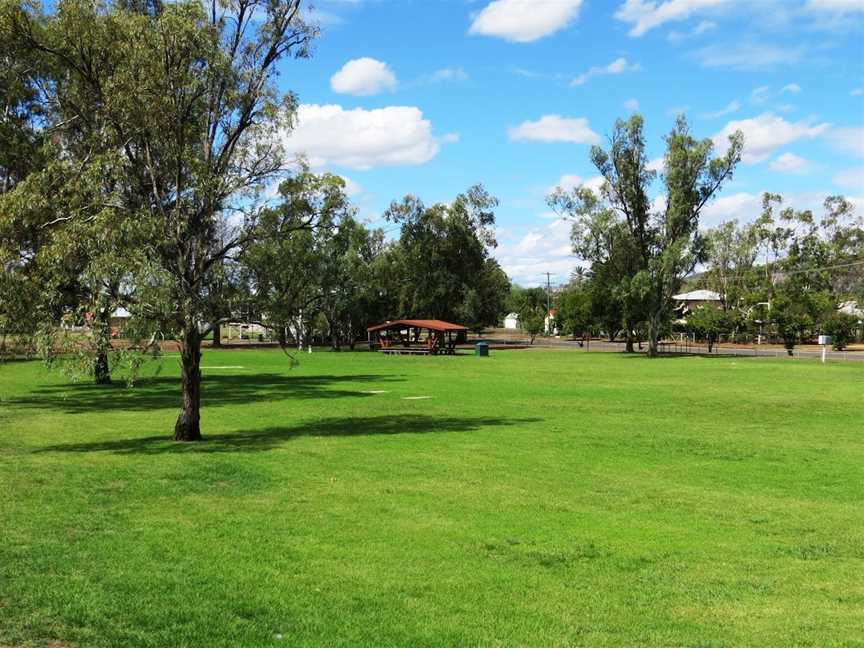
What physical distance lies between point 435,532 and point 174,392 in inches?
940

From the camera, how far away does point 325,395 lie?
98.7ft

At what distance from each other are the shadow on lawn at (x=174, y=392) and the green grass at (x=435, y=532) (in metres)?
4.53

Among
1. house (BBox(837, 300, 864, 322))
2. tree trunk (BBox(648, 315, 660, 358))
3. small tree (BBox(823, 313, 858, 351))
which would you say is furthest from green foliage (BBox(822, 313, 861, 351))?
house (BBox(837, 300, 864, 322))

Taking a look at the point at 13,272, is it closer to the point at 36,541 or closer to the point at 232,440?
the point at 232,440

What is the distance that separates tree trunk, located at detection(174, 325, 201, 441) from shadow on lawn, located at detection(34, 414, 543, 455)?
1.12 feet

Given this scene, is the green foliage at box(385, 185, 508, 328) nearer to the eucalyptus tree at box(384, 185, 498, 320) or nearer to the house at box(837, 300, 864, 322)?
the eucalyptus tree at box(384, 185, 498, 320)

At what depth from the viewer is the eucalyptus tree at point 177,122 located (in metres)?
16.2

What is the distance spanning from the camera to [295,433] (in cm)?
1927

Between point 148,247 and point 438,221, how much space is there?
7329 cm

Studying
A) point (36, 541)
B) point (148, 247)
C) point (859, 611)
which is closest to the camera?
point (859, 611)

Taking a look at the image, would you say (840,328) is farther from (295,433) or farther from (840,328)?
(295,433)

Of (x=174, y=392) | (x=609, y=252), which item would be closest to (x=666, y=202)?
(x=609, y=252)

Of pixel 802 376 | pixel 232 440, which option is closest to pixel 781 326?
pixel 802 376

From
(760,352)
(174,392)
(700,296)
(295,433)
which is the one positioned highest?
(700,296)
